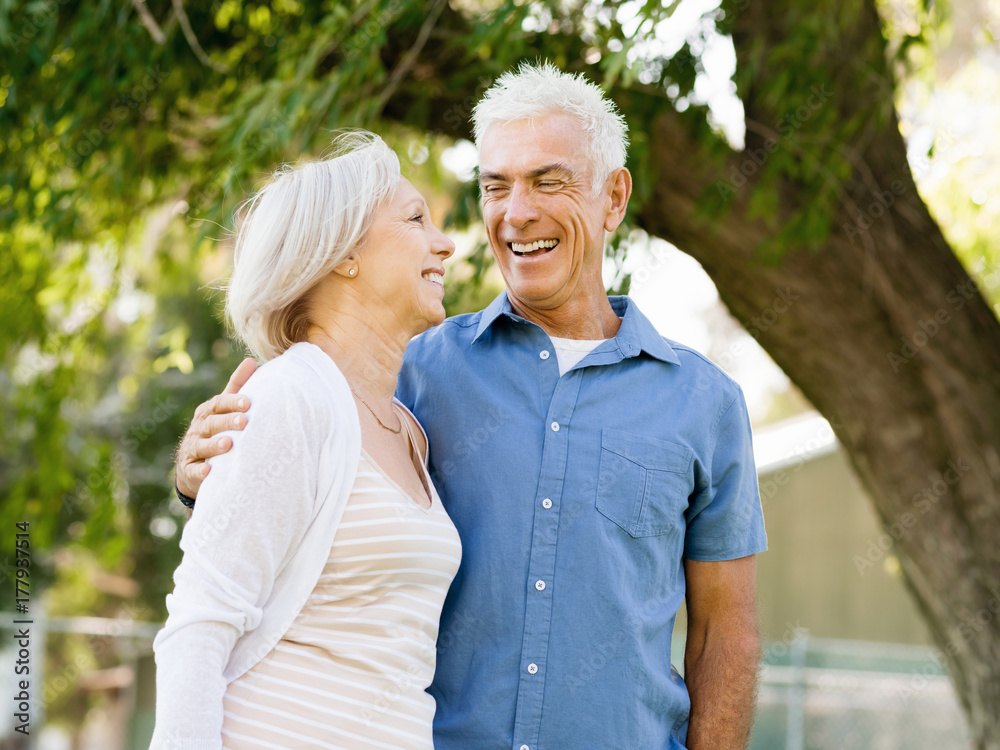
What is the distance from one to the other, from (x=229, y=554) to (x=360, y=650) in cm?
29

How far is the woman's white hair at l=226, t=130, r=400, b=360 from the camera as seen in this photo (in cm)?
184

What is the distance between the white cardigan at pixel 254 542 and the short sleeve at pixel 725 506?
88 centimetres

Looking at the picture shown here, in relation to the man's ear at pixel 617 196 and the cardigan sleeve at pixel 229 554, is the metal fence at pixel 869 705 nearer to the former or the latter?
the man's ear at pixel 617 196

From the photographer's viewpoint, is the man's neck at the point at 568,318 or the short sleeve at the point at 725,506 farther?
the man's neck at the point at 568,318

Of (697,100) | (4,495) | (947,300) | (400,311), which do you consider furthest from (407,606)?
(4,495)

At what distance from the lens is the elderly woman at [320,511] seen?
1.54 m

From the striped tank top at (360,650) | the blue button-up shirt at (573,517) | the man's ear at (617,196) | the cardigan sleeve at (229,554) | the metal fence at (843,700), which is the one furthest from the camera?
the metal fence at (843,700)

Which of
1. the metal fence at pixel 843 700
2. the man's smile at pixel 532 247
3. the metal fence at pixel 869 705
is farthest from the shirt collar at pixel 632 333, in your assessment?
the metal fence at pixel 869 705

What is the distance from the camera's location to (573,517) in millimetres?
2057

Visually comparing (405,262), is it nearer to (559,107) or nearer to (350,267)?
(350,267)

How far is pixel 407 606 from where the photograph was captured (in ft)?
5.74

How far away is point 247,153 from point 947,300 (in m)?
2.78

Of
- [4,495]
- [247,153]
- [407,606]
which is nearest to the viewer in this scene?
[407,606]

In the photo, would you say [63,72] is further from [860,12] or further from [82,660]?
[82,660]
